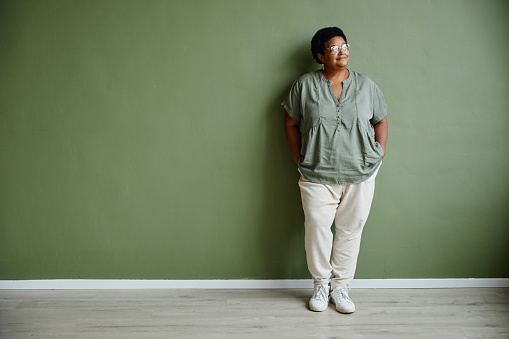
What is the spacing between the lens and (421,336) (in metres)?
1.88

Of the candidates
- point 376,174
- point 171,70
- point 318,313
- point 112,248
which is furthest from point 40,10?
point 318,313

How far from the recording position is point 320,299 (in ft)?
7.16

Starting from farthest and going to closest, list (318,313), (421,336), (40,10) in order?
1. (40,10)
2. (318,313)
3. (421,336)

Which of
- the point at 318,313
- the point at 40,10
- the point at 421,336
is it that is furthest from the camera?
the point at 40,10

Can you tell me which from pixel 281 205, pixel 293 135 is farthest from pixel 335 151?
pixel 281 205

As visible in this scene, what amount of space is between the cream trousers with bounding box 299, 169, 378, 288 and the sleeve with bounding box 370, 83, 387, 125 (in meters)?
0.32

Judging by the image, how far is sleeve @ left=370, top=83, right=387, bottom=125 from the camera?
221 cm

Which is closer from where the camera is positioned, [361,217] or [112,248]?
[361,217]

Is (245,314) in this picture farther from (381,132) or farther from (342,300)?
(381,132)

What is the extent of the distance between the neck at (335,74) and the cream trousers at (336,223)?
0.57 metres

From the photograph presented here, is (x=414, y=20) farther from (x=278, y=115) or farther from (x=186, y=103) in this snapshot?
(x=186, y=103)

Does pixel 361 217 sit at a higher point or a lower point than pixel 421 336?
higher

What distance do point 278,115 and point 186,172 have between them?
0.66 metres

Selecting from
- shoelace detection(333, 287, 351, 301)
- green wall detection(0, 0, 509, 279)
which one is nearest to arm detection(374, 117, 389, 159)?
green wall detection(0, 0, 509, 279)
